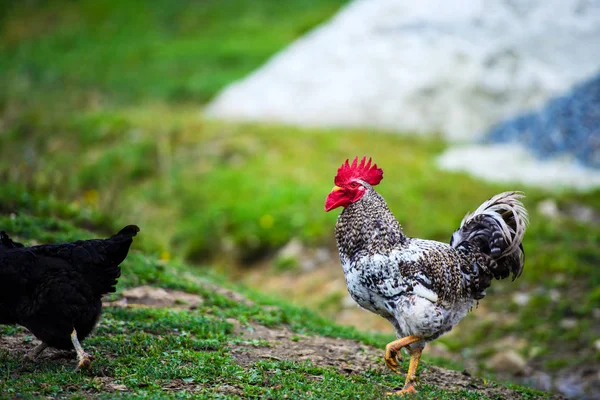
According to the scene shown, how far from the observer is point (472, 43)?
17031 millimetres

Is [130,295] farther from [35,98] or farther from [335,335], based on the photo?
[35,98]

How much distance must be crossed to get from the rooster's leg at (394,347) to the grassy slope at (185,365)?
247 millimetres

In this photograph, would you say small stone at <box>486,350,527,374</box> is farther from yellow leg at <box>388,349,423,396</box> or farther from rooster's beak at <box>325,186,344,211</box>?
rooster's beak at <box>325,186,344,211</box>

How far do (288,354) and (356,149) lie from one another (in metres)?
9.34

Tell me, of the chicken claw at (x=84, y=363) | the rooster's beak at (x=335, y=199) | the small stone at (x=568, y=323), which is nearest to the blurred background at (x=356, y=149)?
the small stone at (x=568, y=323)

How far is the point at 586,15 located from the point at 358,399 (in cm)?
1314

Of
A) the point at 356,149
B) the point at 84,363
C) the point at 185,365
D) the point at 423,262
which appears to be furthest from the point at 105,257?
the point at 356,149

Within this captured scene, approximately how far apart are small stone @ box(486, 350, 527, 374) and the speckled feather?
9.72ft

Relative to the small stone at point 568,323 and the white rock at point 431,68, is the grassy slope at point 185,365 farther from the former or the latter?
the white rock at point 431,68

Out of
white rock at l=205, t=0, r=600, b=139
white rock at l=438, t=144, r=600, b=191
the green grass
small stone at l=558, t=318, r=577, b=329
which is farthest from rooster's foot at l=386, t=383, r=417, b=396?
the green grass

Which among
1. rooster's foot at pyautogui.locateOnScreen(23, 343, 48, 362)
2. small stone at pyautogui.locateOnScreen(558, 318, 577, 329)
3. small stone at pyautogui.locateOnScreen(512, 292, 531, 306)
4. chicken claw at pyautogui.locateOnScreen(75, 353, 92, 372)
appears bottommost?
rooster's foot at pyautogui.locateOnScreen(23, 343, 48, 362)

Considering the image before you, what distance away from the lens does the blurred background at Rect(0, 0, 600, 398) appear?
10.5m

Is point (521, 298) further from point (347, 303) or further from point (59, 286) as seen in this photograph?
point (59, 286)

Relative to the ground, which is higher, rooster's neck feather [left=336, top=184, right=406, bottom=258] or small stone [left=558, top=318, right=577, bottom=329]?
small stone [left=558, top=318, right=577, bottom=329]
